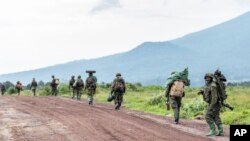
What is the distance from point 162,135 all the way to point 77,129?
3.18 meters

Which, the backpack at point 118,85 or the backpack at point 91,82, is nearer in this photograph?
the backpack at point 118,85

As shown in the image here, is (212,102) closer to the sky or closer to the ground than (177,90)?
closer to the ground

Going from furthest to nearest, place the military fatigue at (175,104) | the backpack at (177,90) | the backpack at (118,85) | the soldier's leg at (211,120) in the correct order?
the backpack at (118,85) → the military fatigue at (175,104) → the backpack at (177,90) → the soldier's leg at (211,120)

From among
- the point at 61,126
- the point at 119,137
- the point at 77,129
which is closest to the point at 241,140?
the point at 119,137

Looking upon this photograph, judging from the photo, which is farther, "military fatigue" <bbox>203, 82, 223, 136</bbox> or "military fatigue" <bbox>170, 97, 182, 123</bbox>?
"military fatigue" <bbox>170, 97, 182, 123</bbox>

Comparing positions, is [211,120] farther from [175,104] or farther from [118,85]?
[118,85]

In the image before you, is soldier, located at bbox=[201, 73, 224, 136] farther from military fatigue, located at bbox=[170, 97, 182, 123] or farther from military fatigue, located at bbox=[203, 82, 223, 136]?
military fatigue, located at bbox=[170, 97, 182, 123]

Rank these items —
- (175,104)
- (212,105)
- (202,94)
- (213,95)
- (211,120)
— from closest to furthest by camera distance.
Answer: (213,95) → (212,105) → (211,120) → (202,94) → (175,104)

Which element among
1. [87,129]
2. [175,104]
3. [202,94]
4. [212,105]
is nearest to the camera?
[212,105]

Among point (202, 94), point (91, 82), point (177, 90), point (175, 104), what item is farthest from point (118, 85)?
point (202, 94)

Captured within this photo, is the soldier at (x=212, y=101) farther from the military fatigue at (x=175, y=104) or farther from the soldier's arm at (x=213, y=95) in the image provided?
the military fatigue at (x=175, y=104)

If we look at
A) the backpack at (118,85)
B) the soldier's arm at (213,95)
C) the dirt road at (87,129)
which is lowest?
the dirt road at (87,129)

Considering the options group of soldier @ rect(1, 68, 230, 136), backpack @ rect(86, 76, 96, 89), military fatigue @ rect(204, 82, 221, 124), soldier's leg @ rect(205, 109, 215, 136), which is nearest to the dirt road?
soldier's leg @ rect(205, 109, 215, 136)

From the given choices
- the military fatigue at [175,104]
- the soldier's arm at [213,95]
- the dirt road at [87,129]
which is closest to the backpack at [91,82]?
the dirt road at [87,129]
